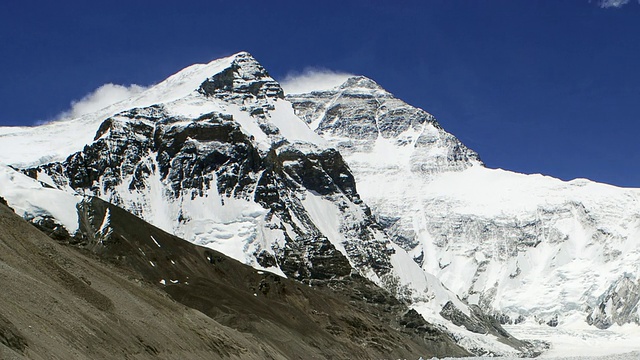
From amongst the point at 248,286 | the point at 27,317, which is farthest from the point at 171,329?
the point at 248,286

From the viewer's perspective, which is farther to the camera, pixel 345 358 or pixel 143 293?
pixel 345 358

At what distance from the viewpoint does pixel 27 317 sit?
65125 mm

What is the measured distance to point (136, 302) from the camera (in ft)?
318

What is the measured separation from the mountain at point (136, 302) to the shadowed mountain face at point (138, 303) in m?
0.19

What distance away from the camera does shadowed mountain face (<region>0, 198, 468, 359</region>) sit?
69.2m

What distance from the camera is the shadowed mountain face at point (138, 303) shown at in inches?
2726

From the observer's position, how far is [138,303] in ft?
318

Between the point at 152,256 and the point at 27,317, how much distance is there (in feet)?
353

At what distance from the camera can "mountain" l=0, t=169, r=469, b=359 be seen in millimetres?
69312

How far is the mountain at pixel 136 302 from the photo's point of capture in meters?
69.3

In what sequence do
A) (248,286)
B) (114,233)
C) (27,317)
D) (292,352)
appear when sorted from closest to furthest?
(27,317) → (292,352) → (114,233) → (248,286)

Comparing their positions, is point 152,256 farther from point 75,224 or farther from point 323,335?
point 323,335

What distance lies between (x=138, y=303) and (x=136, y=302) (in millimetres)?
240

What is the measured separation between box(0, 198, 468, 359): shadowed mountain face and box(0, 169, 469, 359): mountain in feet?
0.63
